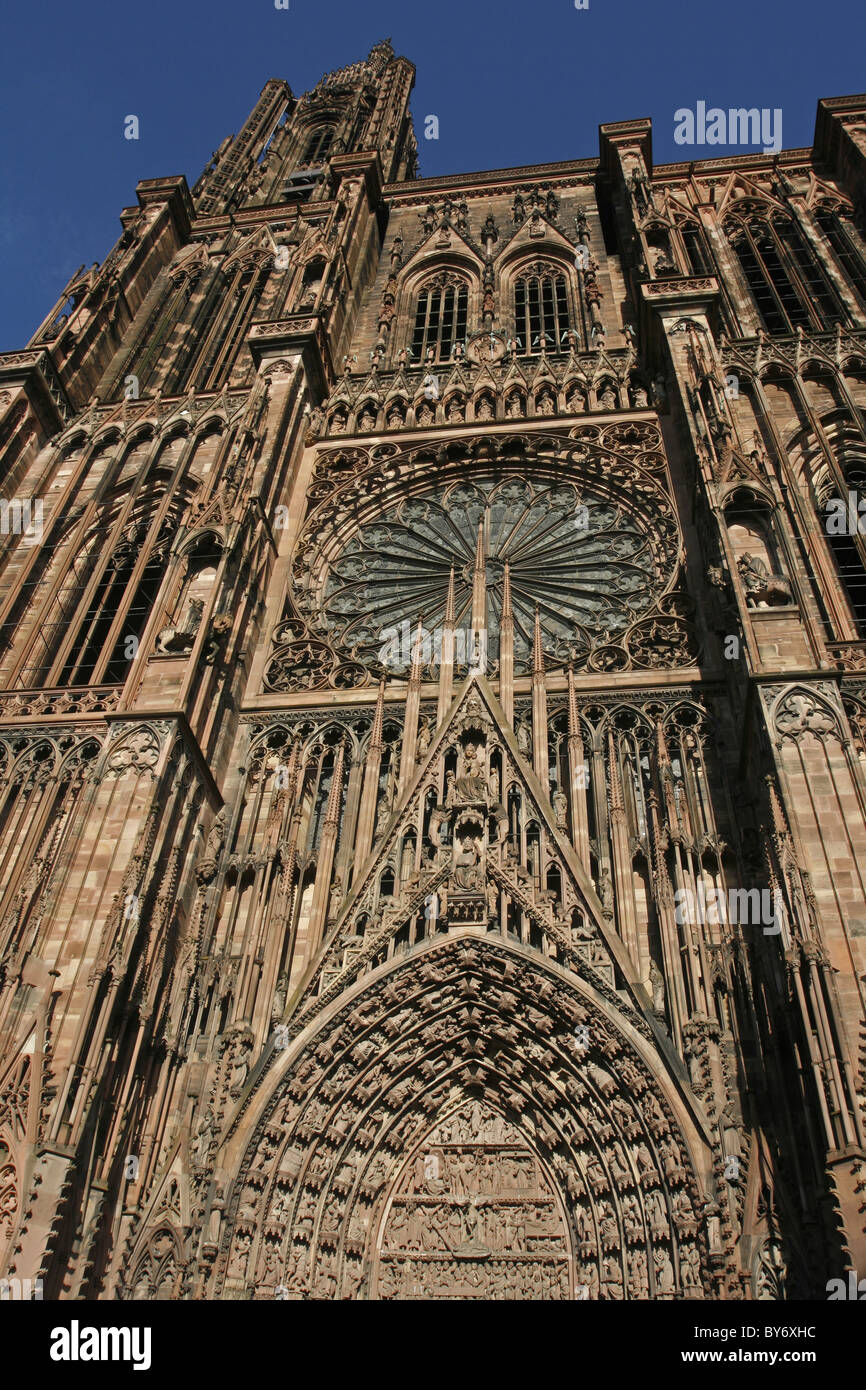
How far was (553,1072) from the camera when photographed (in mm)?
12367

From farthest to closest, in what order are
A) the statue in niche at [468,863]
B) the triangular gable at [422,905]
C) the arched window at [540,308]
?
the arched window at [540,308] → the statue in niche at [468,863] → the triangular gable at [422,905]

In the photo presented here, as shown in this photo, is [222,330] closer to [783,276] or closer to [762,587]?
[783,276]

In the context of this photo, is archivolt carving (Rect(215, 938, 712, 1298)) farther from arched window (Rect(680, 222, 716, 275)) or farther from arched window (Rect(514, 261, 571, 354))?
arched window (Rect(680, 222, 716, 275))

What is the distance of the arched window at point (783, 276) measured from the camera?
879 inches

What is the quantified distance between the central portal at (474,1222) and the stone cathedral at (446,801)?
4cm

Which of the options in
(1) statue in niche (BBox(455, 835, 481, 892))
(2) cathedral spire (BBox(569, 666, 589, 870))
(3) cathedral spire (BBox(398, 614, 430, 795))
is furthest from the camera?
(3) cathedral spire (BBox(398, 614, 430, 795))

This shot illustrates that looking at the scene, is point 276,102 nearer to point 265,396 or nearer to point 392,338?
point 392,338

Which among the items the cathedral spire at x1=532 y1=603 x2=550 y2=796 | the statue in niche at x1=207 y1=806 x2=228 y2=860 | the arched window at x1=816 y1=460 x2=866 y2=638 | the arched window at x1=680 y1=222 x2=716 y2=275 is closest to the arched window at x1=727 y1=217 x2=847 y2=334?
the arched window at x1=680 y1=222 x2=716 y2=275

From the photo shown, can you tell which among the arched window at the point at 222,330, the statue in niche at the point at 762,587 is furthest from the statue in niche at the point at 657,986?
the arched window at the point at 222,330

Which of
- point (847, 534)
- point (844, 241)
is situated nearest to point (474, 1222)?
point (847, 534)

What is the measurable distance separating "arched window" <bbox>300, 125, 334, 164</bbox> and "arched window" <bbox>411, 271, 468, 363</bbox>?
12.2 metres

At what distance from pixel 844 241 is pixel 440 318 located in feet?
28.9

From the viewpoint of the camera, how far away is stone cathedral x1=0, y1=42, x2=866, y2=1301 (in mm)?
10922

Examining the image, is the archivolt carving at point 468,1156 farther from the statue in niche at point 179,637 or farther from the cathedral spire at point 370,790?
the statue in niche at point 179,637
